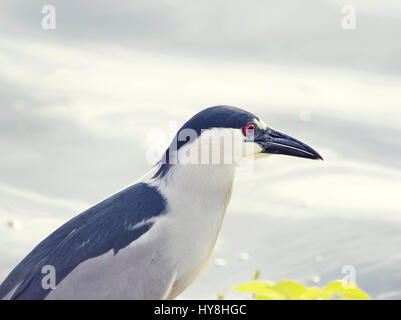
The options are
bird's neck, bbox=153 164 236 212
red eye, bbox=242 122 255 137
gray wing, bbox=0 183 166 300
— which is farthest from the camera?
red eye, bbox=242 122 255 137

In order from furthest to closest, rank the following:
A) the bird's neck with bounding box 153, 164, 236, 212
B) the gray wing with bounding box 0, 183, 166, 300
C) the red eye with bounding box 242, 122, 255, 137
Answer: the red eye with bounding box 242, 122, 255, 137 < the bird's neck with bounding box 153, 164, 236, 212 < the gray wing with bounding box 0, 183, 166, 300

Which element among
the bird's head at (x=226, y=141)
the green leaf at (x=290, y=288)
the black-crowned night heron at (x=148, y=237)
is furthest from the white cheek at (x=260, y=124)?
the green leaf at (x=290, y=288)

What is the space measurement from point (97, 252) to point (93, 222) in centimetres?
20

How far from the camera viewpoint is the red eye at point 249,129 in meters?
3.57

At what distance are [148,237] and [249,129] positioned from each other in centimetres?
107

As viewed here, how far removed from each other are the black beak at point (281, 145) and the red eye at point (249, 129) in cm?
7

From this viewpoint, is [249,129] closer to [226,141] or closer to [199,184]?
[226,141]

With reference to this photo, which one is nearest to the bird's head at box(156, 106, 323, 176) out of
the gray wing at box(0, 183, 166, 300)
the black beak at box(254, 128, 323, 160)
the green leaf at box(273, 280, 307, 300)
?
the black beak at box(254, 128, 323, 160)

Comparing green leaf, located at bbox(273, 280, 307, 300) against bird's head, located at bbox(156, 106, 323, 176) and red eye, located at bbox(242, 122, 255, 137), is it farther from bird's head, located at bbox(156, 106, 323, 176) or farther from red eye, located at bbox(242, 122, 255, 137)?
red eye, located at bbox(242, 122, 255, 137)

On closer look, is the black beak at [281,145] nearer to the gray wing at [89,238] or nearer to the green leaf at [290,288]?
the gray wing at [89,238]

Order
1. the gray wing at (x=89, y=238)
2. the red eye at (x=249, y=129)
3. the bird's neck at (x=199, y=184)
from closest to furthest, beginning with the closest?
the gray wing at (x=89, y=238) → the bird's neck at (x=199, y=184) → the red eye at (x=249, y=129)

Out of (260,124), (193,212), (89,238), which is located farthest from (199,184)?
(89,238)

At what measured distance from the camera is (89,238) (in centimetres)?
318

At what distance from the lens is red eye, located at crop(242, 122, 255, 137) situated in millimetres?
3568
